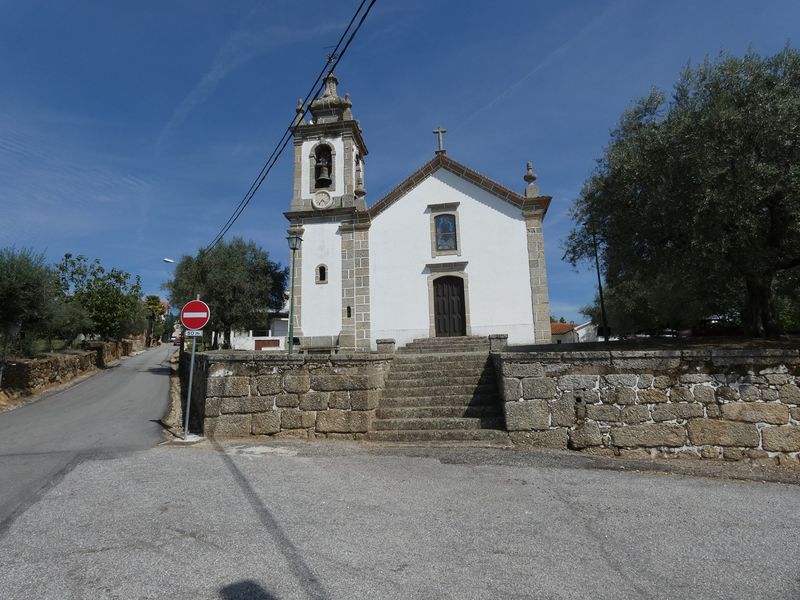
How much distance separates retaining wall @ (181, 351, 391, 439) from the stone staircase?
0.52 metres

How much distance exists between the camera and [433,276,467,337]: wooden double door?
624 inches

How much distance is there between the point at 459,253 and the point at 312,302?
5.67 m

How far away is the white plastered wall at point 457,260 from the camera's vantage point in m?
15.6

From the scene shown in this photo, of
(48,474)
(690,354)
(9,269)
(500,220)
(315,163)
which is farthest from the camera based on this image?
(315,163)

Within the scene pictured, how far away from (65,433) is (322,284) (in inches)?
379

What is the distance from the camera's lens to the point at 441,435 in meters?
6.93

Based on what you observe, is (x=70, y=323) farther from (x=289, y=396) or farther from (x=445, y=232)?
(x=289, y=396)

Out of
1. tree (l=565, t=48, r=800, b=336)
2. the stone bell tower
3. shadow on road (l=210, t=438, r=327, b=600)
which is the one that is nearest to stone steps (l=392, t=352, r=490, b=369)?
tree (l=565, t=48, r=800, b=336)

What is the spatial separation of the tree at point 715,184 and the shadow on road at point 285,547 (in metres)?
7.53

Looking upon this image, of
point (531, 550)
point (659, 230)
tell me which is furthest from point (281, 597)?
point (659, 230)

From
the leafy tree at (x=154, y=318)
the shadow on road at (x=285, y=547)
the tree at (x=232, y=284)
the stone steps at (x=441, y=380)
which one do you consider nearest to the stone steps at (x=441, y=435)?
the stone steps at (x=441, y=380)

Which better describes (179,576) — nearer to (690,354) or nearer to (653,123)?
(690,354)

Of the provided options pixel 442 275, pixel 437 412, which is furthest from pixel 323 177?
pixel 437 412

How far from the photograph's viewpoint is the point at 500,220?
53.2ft
